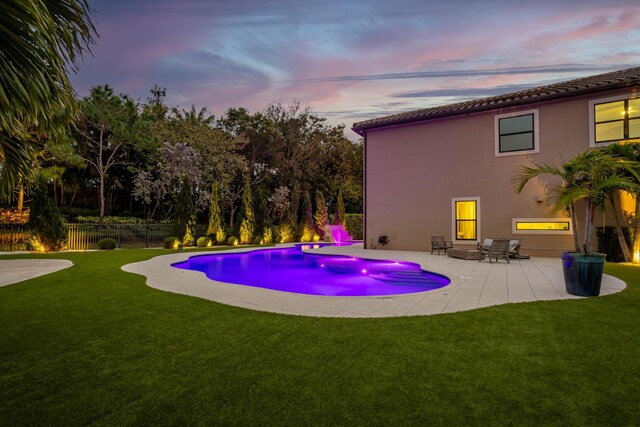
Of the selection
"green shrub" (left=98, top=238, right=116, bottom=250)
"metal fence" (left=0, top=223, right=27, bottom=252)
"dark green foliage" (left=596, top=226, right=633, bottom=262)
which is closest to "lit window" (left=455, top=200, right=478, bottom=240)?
"dark green foliage" (left=596, top=226, right=633, bottom=262)

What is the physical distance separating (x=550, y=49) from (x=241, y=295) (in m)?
16.4

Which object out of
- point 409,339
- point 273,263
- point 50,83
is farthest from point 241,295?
point 273,263

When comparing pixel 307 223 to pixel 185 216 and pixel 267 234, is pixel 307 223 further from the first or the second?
pixel 185 216

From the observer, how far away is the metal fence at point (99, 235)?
49.6 ft

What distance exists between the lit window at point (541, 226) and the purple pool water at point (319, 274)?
5143 millimetres

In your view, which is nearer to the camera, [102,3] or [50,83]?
[50,83]

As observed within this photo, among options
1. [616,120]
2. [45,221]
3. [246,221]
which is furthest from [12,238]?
[616,120]

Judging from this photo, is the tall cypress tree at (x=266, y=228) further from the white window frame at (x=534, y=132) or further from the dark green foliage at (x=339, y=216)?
the white window frame at (x=534, y=132)

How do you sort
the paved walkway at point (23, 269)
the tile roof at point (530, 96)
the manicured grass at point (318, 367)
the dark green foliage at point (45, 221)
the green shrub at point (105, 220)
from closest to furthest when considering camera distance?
the manicured grass at point (318, 367) → the paved walkway at point (23, 269) → the tile roof at point (530, 96) → the dark green foliage at point (45, 221) → the green shrub at point (105, 220)

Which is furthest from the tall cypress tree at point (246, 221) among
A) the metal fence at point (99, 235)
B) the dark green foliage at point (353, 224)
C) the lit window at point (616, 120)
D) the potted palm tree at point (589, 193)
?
the lit window at point (616, 120)

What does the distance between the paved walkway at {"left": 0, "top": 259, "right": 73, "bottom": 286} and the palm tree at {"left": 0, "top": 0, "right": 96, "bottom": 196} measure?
20.1 ft

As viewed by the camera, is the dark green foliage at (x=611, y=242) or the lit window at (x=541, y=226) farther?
the lit window at (x=541, y=226)

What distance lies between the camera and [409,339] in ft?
12.5

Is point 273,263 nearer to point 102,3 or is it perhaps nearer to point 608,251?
point 102,3
